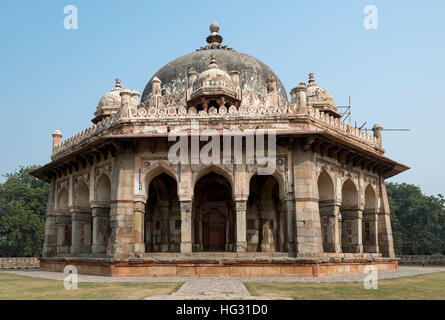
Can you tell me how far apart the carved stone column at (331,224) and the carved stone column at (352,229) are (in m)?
1.63

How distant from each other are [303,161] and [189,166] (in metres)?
3.98

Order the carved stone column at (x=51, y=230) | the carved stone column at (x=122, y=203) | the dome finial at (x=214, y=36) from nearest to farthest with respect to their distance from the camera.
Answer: the carved stone column at (x=122, y=203), the carved stone column at (x=51, y=230), the dome finial at (x=214, y=36)

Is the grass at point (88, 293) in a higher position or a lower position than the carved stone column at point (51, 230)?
lower

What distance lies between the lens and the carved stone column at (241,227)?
50.6ft

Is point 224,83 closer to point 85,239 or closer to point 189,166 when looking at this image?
point 189,166

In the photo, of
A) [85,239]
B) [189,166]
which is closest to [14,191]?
[85,239]

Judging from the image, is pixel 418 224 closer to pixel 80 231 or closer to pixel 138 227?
pixel 80 231

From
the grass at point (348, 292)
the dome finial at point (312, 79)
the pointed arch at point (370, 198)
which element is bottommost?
the grass at point (348, 292)

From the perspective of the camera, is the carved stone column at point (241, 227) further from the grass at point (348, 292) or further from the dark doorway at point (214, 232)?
the grass at point (348, 292)

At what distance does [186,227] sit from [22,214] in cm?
2477

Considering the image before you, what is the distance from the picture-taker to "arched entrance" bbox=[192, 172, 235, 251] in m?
19.6

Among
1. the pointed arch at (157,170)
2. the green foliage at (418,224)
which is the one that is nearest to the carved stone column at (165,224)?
the pointed arch at (157,170)

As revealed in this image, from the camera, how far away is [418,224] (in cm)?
4159

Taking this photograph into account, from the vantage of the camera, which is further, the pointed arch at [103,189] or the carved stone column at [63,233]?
the carved stone column at [63,233]
